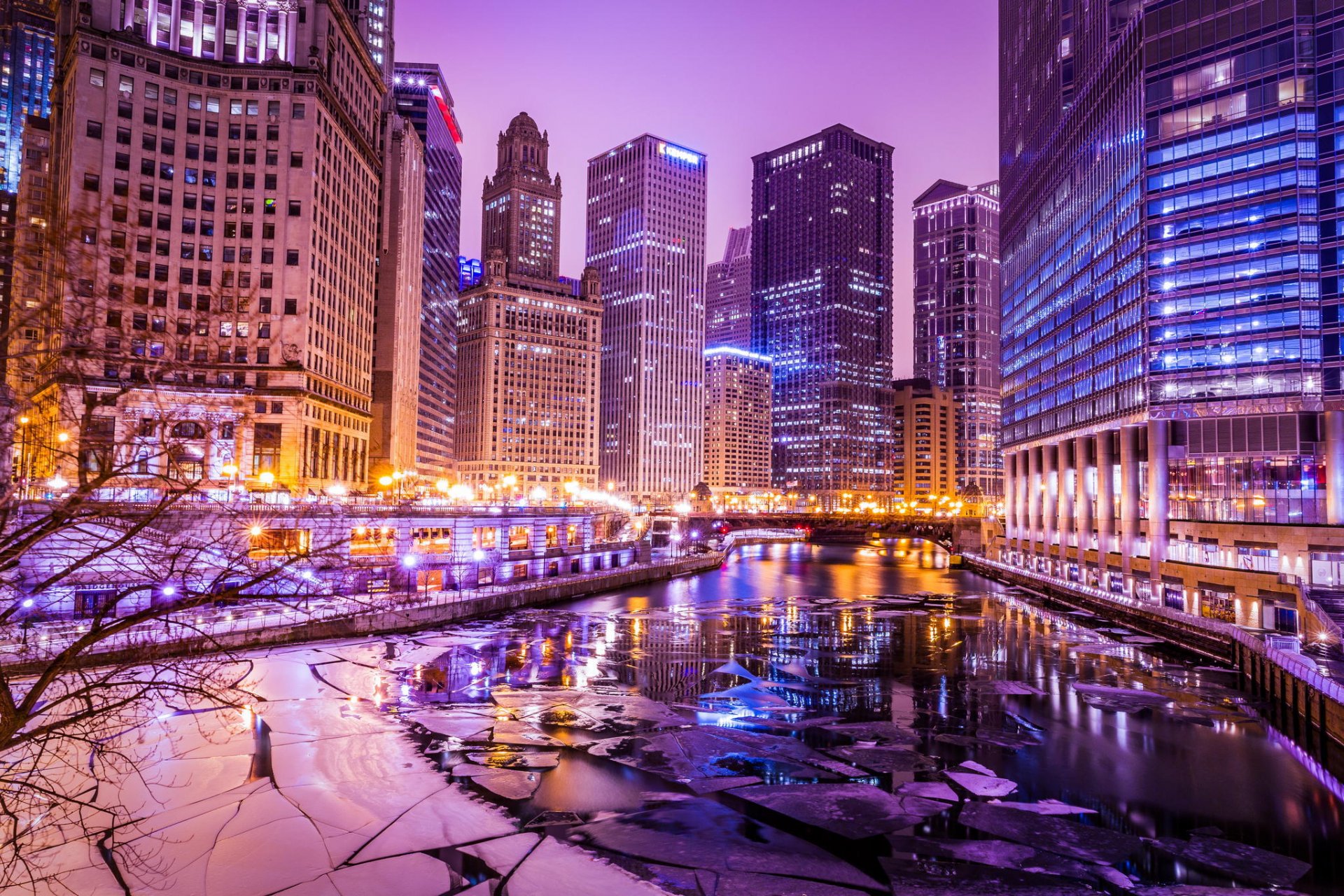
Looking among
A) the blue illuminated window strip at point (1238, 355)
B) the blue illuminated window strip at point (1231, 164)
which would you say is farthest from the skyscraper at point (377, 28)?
the blue illuminated window strip at point (1238, 355)

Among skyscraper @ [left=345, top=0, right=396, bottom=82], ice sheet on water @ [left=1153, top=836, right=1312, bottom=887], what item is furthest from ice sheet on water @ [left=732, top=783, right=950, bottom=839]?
skyscraper @ [left=345, top=0, right=396, bottom=82]

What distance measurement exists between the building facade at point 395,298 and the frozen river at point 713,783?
9481 cm

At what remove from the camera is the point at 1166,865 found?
22359mm

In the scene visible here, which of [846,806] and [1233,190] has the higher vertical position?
[1233,190]

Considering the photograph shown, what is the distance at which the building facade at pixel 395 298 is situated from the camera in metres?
139

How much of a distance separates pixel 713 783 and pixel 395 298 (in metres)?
130

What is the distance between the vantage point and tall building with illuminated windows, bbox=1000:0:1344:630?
68.9 metres

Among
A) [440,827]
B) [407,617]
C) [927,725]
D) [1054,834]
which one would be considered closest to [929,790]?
[1054,834]

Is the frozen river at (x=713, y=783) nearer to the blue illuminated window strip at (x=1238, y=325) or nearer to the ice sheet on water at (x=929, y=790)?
the ice sheet on water at (x=929, y=790)

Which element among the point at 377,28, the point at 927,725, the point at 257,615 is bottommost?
the point at 927,725

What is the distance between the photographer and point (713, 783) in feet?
92.1

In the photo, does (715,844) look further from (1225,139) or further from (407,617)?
(1225,139)

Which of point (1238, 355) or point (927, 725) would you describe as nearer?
point (927, 725)

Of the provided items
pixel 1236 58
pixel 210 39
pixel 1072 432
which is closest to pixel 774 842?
pixel 1236 58
